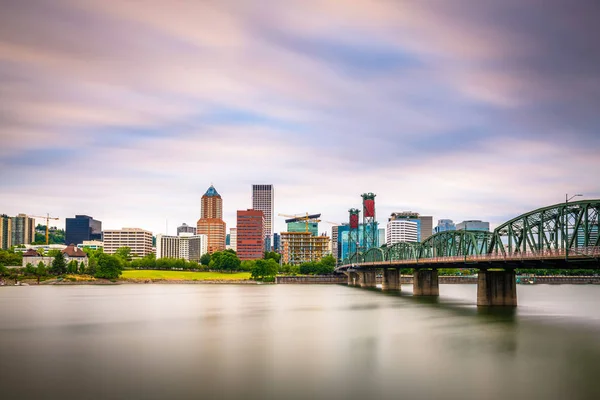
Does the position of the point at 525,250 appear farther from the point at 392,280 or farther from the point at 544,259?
the point at 392,280

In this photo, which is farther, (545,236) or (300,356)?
(545,236)

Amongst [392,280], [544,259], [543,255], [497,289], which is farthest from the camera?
[392,280]

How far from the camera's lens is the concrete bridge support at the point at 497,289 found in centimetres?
9619

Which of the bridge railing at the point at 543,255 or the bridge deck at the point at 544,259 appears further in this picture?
the bridge deck at the point at 544,259

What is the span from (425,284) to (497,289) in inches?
1705

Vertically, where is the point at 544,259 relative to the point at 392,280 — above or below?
above

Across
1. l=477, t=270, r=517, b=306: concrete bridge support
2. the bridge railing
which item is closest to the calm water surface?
the bridge railing

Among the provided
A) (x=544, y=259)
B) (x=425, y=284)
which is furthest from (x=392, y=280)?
(x=544, y=259)

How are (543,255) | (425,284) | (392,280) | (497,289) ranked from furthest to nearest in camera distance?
1. (392,280)
2. (425,284)
3. (497,289)
4. (543,255)

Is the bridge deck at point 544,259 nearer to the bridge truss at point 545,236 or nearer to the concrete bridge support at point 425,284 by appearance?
the bridge truss at point 545,236

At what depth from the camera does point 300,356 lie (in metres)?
49.9

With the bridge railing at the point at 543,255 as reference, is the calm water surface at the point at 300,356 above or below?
below

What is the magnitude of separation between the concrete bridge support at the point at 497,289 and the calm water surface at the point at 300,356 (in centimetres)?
1097

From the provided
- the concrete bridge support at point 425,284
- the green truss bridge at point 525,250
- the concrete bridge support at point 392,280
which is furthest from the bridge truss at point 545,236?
the concrete bridge support at point 392,280
